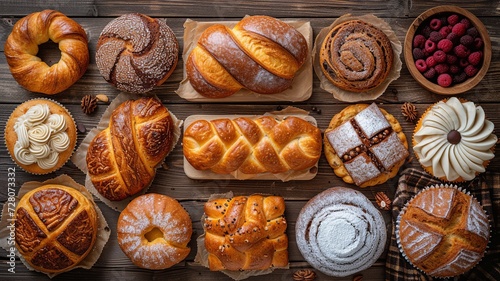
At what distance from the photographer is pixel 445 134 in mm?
2973

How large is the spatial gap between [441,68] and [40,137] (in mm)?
2491

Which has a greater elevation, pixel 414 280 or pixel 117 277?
pixel 414 280

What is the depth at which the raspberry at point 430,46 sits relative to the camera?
10.0ft

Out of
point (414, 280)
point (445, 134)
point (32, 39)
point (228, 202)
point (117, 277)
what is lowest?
point (117, 277)

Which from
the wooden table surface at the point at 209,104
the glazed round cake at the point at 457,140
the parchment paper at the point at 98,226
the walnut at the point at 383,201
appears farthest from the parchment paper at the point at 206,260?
the glazed round cake at the point at 457,140

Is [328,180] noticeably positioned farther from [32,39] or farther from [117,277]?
[32,39]

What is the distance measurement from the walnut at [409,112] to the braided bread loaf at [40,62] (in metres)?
2.08

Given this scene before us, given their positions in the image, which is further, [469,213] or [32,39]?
[32,39]

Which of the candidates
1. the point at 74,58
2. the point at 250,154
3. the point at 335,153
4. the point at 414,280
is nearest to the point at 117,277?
the point at 250,154

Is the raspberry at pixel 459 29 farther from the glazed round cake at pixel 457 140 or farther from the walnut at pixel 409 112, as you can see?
the walnut at pixel 409 112

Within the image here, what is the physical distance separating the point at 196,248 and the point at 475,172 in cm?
183

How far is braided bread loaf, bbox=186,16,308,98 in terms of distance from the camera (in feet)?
9.75

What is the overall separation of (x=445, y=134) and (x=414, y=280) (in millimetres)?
941

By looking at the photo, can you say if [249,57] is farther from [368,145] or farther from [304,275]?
[304,275]
